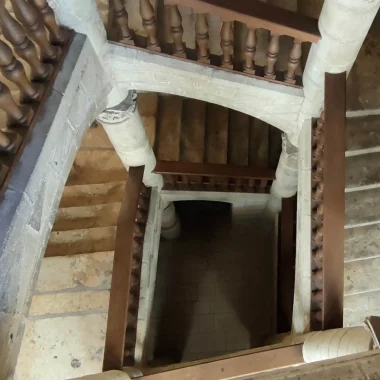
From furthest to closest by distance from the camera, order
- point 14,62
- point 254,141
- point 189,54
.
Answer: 1. point 254,141
2. point 189,54
3. point 14,62

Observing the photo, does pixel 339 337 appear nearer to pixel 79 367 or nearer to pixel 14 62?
pixel 14 62

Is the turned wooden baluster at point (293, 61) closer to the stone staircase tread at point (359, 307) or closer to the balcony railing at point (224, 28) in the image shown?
the balcony railing at point (224, 28)

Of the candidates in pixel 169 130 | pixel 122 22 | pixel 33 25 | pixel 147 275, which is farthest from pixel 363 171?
pixel 33 25

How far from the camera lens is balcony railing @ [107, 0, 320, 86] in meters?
2.66

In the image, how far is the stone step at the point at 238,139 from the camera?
554 cm

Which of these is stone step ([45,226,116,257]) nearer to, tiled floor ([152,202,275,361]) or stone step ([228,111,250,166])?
stone step ([228,111,250,166])

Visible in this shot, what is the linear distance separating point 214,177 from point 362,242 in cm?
198

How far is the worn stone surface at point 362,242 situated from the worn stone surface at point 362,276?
0.16 feet

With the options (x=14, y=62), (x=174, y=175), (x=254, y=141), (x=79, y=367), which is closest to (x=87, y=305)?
(x=79, y=367)

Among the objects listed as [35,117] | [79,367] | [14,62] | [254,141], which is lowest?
[79,367]

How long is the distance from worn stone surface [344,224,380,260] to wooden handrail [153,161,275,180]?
1671mm

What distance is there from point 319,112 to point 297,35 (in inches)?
29.3

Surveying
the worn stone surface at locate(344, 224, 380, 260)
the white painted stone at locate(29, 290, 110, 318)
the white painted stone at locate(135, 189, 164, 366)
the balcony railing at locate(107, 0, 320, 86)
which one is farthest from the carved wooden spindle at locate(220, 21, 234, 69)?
the white painted stone at locate(29, 290, 110, 318)

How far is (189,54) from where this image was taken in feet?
9.95
